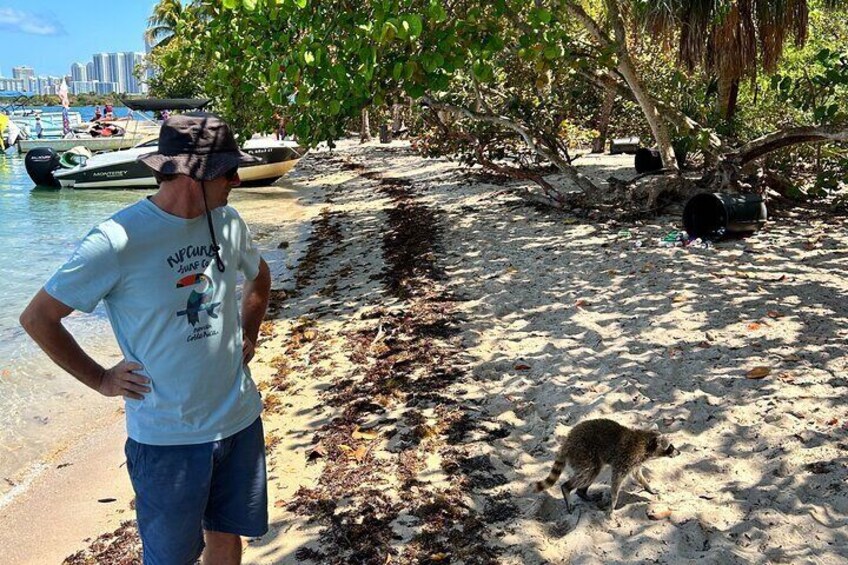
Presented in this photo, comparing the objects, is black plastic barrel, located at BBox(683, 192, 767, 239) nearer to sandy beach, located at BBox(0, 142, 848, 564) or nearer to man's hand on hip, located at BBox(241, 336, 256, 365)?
sandy beach, located at BBox(0, 142, 848, 564)

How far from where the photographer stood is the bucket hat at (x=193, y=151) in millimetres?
2555

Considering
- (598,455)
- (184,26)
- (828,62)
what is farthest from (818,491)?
(184,26)

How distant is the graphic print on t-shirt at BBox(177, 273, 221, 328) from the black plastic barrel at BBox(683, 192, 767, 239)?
7885 mm

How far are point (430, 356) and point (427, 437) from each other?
1556 millimetres

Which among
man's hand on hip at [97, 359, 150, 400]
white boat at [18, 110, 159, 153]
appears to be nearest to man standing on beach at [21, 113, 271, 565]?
man's hand on hip at [97, 359, 150, 400]

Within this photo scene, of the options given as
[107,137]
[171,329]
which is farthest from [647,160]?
[107,137]

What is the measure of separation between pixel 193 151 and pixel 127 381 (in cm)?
88

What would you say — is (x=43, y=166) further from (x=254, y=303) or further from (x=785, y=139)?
(x=254, y=303)

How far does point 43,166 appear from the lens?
92.0ft

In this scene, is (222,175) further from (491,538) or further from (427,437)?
(427,437)

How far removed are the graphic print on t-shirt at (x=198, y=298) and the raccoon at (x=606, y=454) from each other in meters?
2.18

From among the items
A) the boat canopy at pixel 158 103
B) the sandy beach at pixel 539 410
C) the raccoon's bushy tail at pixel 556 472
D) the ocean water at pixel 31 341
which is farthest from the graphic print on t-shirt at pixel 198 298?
the boat canopy at pixel 158 103

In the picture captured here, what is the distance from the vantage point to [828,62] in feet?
26.5

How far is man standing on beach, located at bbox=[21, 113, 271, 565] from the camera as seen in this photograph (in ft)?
8.00
